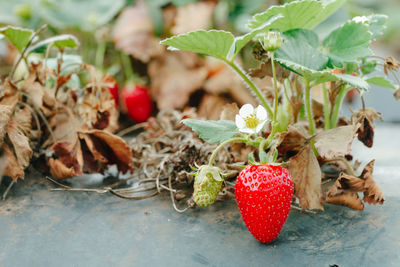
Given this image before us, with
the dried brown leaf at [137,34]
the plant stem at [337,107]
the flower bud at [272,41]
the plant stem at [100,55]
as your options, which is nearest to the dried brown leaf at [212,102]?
the dried brown leaf at [137,34]

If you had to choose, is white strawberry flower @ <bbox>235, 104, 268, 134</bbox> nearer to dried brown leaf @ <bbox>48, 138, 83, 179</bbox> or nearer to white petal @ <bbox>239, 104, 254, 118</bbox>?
white petal @ <bbox>239, 104, 254, 118</bbox>

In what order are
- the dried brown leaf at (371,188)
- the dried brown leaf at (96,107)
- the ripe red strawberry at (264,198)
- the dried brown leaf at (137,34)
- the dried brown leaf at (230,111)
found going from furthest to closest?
the dried brown leaf at (137,34) < the dried brown leaf at (96,107) < the dried brown leaf at (230,111) < the dried brown leaf at (371,188) < the ripe red strawberry at (264,198)

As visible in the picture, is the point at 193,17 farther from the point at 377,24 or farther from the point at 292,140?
the point at 292,140

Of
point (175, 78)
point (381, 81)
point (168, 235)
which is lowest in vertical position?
point (168, 235)

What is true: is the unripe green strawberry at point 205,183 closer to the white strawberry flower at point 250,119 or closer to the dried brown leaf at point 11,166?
the white strawberry flower at point 250,119

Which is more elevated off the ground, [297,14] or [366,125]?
[297,14]

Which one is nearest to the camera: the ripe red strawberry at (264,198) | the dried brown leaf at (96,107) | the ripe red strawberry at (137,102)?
the ripe red strawberry at (264,198)

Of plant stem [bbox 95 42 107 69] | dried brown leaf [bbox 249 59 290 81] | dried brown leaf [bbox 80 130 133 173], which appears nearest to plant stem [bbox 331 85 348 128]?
dried brown leaf [bbox 249 59 290 81]

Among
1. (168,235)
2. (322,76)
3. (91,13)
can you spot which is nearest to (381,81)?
(322,76)
